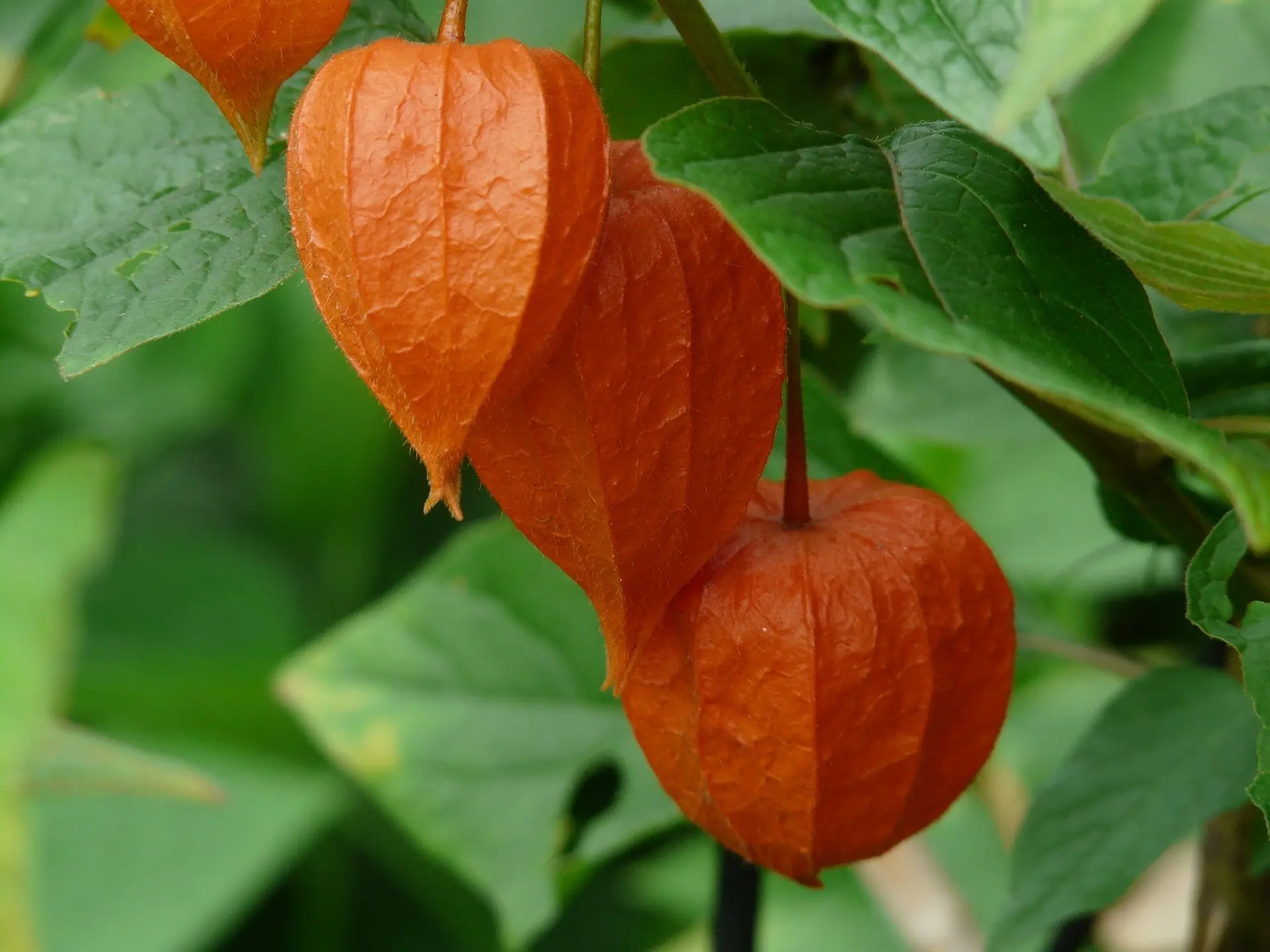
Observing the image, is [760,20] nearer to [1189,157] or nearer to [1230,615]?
[1189,157]

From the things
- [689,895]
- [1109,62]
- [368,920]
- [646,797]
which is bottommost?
[368,920]

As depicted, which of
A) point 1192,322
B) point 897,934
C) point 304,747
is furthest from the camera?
point 304,747

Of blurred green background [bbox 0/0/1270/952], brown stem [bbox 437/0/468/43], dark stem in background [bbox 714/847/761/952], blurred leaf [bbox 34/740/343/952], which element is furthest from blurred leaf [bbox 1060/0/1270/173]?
blurred leaf [bbox 34/740/343/952]

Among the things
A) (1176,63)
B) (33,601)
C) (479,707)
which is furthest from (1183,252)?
(33,601)

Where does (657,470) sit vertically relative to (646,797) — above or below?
above

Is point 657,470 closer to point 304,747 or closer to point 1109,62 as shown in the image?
point 1109,62

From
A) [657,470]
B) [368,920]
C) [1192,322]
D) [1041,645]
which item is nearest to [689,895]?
[368,920]

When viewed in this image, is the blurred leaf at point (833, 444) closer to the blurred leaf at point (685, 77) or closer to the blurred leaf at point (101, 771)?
the blurred leaf at point (685, 77)
